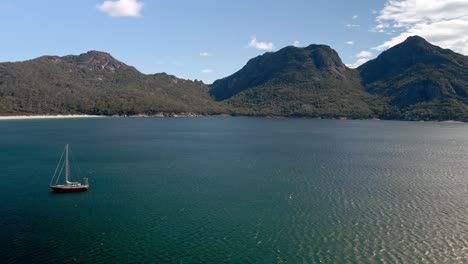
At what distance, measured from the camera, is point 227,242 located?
48.4 meters

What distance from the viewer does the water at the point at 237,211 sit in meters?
45.0

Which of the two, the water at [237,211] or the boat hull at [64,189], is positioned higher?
the boat hull at [64,189]

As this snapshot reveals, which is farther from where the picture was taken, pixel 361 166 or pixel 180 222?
pixel 361 166

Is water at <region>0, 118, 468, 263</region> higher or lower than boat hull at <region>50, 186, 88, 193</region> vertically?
lower

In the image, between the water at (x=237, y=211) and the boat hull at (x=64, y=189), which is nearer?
the water at (x=237, y=211)

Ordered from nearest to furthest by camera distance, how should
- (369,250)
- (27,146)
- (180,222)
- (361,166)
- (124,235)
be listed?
(369,250), (124,235), (180,222), (361,166), (27,146)

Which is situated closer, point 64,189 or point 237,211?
point 237,211

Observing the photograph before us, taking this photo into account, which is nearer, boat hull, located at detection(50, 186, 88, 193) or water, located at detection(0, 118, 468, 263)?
water, located at detection(0, 118, 468, 263)

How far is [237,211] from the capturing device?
61875 millimetres

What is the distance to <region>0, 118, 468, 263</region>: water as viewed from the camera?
148 feet

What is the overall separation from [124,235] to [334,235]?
1150 inches

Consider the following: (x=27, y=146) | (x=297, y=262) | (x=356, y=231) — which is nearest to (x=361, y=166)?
(x=356, y=231)

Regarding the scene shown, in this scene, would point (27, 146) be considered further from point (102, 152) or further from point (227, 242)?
point (227, 242)

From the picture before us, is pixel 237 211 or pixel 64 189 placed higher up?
pixel 64 189
